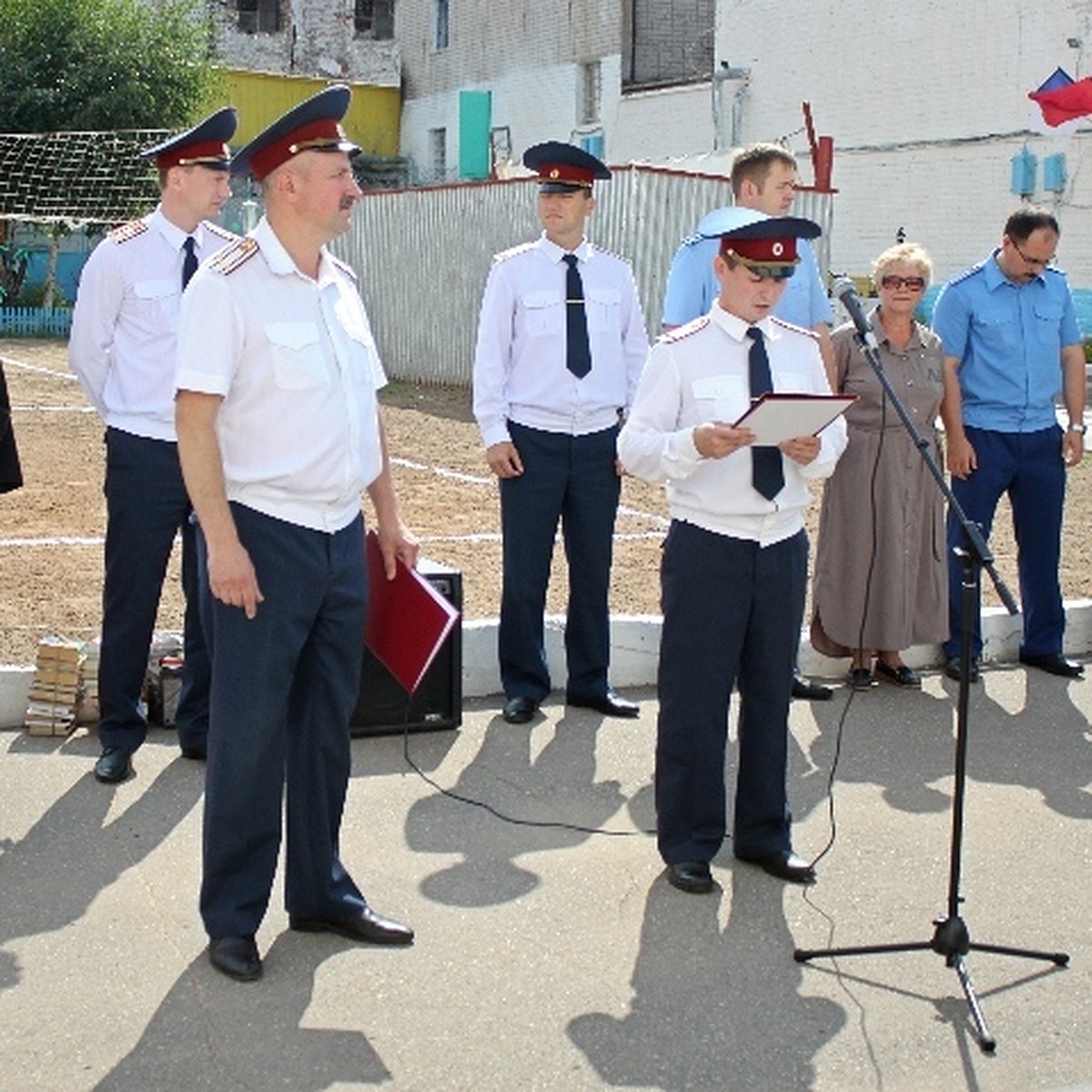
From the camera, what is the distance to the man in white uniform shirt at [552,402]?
22.5 ft

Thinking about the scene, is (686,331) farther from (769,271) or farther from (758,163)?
(758,163)

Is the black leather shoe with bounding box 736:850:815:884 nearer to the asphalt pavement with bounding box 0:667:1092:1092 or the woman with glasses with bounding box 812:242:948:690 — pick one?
the asphalt pavement with bounding box 0:667:1092:1092

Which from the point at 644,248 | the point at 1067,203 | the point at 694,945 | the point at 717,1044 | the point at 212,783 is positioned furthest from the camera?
the point at 1067,203

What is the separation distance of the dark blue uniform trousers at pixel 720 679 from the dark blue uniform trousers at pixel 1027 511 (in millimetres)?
2739

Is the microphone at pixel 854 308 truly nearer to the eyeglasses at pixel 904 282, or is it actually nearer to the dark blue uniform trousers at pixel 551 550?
the dark blue uniform trousers at pixel 551 550

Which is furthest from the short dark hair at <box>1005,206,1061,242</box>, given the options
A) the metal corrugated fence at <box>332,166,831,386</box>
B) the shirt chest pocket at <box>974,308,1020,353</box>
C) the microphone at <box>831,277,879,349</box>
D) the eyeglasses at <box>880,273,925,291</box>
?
the metal corrugated fence at <box>332,166,831,386</box>

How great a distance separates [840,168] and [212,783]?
29.6 meters

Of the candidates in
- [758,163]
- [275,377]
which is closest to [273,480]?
[275,377]

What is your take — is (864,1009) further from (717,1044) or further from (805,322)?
(805,322)

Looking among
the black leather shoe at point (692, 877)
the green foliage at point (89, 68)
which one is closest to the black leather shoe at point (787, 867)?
the black leather shoe at point (692, 877)

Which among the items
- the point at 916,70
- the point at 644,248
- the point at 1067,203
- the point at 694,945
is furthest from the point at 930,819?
the point at 916,70

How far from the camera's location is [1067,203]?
27.9m

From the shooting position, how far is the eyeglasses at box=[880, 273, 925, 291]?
23.6 feet

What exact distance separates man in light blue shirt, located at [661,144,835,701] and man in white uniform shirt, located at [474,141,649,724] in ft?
0.80
